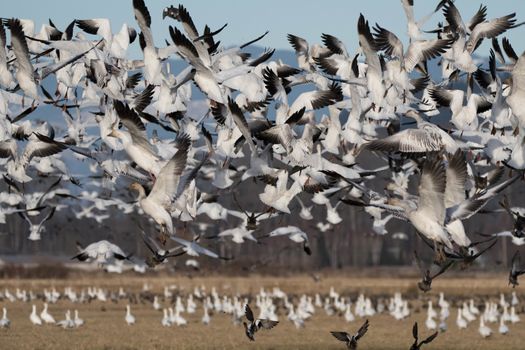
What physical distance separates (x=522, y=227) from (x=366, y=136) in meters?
2.81

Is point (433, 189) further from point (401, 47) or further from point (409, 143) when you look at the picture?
point (401, 47)

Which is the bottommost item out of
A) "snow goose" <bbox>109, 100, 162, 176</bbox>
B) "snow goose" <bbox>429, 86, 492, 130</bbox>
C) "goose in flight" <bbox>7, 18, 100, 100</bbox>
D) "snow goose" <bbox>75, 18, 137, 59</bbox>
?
"snow goose" <bbox>109, 100, 162, 176</bbox>

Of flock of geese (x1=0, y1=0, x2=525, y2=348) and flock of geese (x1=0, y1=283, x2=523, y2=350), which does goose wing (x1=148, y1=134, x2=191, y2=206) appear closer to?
flock of geese (x1=0, y1=0, x2=525, y2=348)

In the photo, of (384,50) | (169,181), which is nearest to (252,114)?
(384,50)

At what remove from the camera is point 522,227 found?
12836mm

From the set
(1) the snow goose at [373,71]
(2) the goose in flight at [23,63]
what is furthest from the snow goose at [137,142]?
(1) the snow goose at [373,71]

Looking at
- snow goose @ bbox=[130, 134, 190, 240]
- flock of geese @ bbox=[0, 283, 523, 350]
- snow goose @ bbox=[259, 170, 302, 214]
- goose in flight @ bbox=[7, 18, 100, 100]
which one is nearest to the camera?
snow goose @ bbox=[130, 134, 190, 240]

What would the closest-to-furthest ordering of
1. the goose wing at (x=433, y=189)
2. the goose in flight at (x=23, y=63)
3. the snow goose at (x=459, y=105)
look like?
the goose wing at (x=433, y=189) → the goose in flight at (x=23, y=63) → the snow goose at (x=459, y=105)

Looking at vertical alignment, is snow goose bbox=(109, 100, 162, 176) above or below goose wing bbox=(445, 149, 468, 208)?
above

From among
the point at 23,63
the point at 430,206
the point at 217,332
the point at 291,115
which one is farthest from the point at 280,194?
the point at 217,332

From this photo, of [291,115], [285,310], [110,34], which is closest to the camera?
[291,115]

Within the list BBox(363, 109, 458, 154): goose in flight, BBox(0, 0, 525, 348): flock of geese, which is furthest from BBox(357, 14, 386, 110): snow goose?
BBox(363, 109, 458, 154): goose in flight

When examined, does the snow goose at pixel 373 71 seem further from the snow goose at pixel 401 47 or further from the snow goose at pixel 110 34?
the snow goose at pixel 110 34

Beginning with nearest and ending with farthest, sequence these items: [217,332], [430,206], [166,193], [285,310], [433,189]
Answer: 1. [433,189]
2. [430,206]
3. [166,193]
4. [217,332]
5. [285,310]
